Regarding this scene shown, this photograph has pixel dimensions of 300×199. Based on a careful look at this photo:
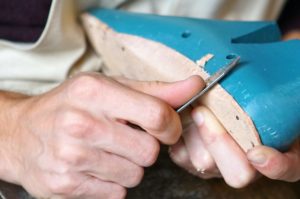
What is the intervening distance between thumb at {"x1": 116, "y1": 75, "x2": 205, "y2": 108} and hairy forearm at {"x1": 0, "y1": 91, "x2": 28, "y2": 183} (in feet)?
0.48

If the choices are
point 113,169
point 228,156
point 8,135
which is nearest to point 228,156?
point 228,156

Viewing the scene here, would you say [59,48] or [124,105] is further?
[59,48]

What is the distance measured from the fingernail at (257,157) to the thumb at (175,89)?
7 centimetres

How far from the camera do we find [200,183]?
56 cm

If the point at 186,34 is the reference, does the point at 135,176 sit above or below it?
below

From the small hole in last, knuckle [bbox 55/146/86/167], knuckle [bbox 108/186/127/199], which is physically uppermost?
the small hole in last

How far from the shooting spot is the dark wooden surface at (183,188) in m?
0.54

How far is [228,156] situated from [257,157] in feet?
0.15

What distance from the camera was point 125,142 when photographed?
46cm

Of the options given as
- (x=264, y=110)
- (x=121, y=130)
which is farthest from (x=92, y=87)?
(x=264, y=110)

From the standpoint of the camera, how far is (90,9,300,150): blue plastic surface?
0.44 metres

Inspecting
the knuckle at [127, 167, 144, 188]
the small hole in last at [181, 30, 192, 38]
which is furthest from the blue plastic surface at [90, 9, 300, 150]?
the knuckle at [127, 167, 144, 188]

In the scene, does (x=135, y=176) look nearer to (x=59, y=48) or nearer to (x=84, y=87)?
(x=84, y=87)

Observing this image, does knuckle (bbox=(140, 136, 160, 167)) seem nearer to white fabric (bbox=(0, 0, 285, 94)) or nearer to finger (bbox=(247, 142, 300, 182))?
finger (bbox=(247, 142, 300, 182))
